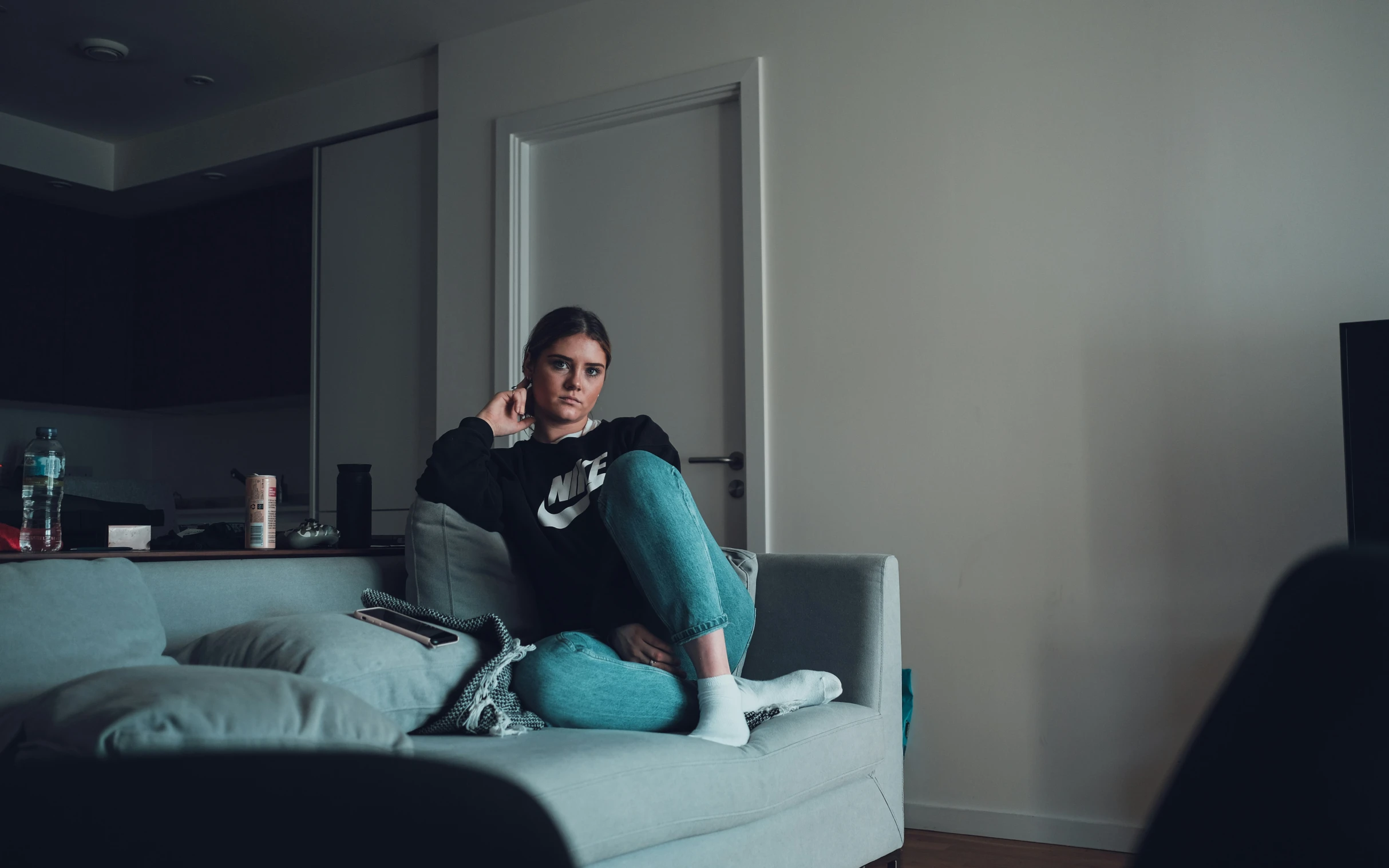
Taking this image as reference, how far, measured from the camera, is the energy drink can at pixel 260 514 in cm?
209

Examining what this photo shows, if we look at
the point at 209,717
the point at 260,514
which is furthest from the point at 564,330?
the point at 209,717

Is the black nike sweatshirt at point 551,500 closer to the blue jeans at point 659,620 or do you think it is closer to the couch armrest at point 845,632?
the blue jeans at point 659,620

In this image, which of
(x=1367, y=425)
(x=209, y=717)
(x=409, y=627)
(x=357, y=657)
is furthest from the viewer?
(x=1367, y=425)

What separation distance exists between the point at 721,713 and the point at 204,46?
3.33m

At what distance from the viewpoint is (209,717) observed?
0.69 meters

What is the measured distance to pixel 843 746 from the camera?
1774 mm

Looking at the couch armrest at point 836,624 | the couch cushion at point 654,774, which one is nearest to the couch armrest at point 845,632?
the couch armrest at point 836,624

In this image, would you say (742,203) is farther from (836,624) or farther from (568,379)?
(836,624)

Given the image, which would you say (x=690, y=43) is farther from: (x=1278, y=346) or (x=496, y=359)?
(x=1278, y=346)

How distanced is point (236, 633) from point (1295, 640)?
1595mm

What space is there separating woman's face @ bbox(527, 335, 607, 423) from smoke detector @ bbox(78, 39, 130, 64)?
2585 millimetres

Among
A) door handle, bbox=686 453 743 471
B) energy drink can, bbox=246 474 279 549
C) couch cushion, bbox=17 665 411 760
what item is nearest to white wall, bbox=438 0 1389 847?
door handle, bbox=686 453 743 471

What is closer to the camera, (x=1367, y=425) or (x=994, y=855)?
(x=1367, y=425)

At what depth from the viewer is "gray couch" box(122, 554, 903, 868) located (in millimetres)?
1337
